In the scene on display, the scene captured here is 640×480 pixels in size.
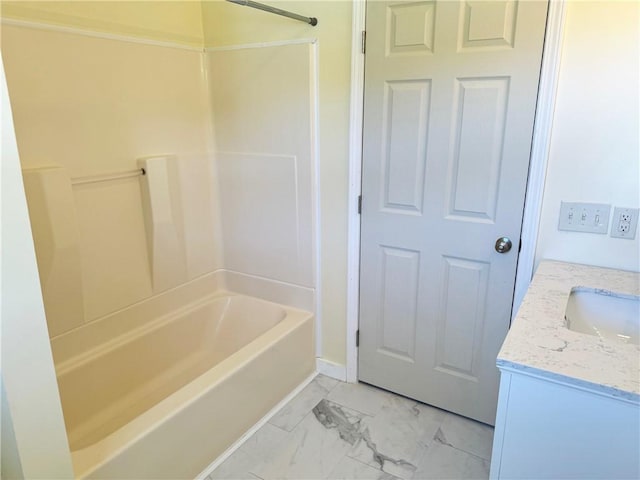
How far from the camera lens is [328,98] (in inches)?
85.3

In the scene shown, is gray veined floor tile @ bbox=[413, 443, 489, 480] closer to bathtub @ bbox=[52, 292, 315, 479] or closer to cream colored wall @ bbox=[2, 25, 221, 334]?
bathtub @ bbox=[52, 292, 315, 479]

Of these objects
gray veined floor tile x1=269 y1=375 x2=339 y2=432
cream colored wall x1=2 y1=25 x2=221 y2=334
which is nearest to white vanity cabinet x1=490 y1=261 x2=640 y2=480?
gray veined floor tile x1=269 y1=375 x2=339 y2=432

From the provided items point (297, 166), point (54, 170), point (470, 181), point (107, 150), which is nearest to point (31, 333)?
point (54, 170)

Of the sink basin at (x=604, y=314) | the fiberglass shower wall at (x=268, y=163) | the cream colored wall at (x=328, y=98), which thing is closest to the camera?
the sink basin at (x=604, y=314)

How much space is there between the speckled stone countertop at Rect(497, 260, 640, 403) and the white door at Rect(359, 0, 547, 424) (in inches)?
21.1

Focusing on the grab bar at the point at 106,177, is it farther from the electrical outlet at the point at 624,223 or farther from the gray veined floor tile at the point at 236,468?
the electrical outlet at the point at 624,223

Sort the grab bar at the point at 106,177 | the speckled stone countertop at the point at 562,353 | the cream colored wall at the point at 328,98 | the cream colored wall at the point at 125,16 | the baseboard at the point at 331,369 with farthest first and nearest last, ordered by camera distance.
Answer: the baseboard at the point at 331,369 → the cream colored wall at the point at 328,98 → the grab bar at the point at 106,177 → the cream colored wall at the point at 125,16 → the speckled stone countertop at the point at 562,353

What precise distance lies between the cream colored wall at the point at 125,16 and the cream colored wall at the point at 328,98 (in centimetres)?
10

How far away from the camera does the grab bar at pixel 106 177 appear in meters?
1.95

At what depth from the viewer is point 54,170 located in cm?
180

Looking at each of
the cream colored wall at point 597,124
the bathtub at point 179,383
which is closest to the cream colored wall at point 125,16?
the bathtub at point 179,383

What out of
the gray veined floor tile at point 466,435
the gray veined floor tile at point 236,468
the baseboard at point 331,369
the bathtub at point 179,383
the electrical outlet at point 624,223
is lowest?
the gray veined floor tile at point 236,468

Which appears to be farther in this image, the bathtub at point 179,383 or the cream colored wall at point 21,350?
the bathtub at point 179,383

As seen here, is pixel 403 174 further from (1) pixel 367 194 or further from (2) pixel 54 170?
(2) pixel 54 170
